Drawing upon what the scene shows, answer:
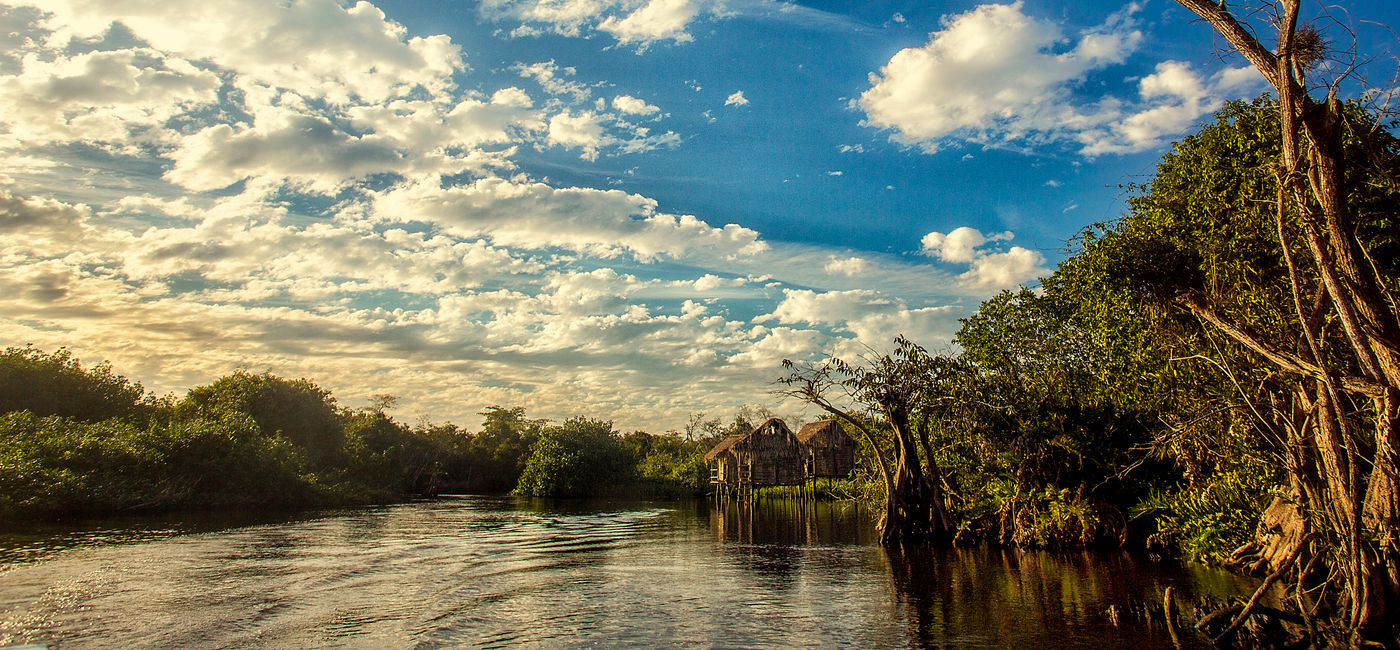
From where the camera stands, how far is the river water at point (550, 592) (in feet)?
33.4

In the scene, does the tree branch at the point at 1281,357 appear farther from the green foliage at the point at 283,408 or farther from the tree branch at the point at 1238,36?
the green foliage at the point at 283,408

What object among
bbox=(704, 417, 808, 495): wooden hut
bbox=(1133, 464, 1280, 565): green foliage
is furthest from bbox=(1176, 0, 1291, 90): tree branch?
bbox=(704, 417, 808, 495): wooden hut

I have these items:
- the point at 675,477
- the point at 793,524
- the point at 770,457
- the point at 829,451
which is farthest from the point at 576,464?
the point at 793,524

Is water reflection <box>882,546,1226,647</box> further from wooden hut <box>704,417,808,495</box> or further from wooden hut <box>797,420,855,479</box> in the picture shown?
wooden hut <box>797,420,855,479</box>

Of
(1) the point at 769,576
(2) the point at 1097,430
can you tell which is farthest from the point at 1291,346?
(1) the point at 769,576

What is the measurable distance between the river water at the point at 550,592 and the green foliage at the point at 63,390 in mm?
18931

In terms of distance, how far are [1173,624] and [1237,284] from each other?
6432 mm

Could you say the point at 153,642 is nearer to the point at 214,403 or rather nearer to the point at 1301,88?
the point at 1301,88

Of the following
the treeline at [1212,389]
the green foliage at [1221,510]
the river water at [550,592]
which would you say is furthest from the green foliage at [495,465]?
the green foliage at [1221,510]

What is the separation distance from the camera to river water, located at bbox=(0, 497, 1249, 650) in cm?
1020

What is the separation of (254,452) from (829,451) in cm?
3519

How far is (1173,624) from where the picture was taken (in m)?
9.75

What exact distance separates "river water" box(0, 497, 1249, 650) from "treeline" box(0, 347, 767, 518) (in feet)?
17.0

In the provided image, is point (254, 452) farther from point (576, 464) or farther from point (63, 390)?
point (576, 464)
